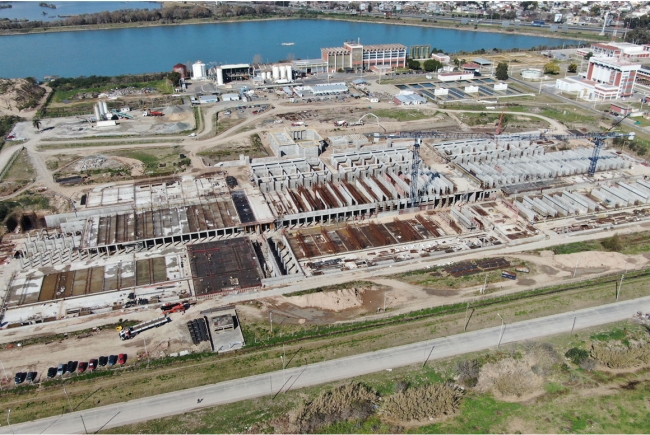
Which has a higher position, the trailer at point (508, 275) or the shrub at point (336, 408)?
the trailer at point (508, 275)

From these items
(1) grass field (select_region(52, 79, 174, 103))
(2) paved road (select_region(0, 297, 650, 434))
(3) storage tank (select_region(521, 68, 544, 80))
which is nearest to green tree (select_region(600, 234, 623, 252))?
(2) paved road (select_region(0, 297, 650, 434))

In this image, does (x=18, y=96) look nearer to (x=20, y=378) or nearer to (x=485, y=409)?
(x=20, y=378)

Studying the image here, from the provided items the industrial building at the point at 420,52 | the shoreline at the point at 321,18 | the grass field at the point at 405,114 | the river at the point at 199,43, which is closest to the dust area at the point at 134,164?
the grass field at the point at 405,114

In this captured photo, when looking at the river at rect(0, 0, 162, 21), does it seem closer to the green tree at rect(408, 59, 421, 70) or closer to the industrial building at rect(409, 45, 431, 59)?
the industrial building at rect(409, 45, 431, 59)

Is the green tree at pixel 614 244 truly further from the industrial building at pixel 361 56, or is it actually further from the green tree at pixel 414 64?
the industrial building at pixel 361 56

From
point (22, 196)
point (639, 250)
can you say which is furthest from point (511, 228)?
point (22, 196)
